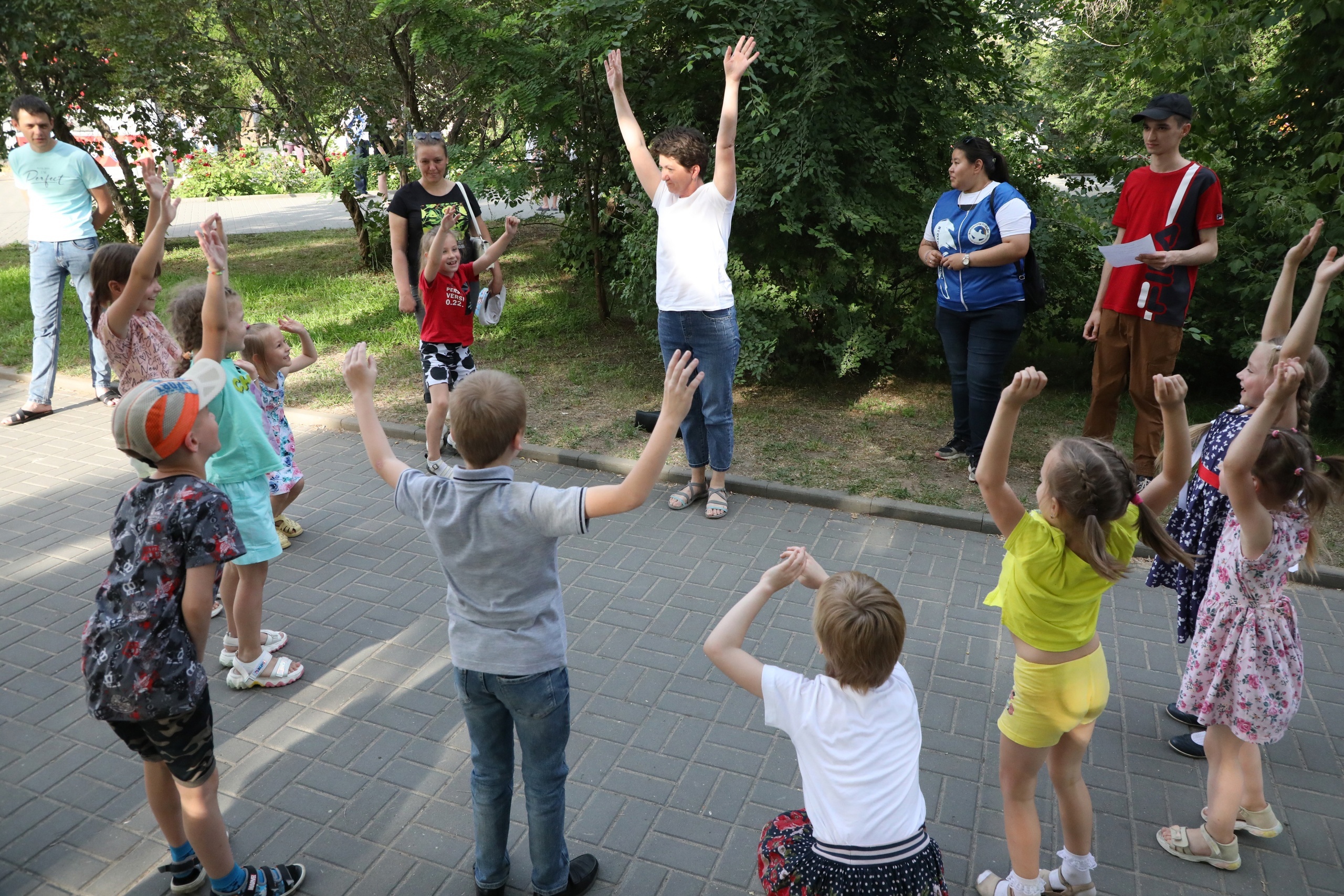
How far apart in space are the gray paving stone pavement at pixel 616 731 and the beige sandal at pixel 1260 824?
4cm

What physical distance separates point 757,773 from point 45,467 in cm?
574

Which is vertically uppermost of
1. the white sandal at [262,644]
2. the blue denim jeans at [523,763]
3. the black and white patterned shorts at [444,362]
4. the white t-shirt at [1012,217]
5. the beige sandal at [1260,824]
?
the white t-shirt at [1012,217]

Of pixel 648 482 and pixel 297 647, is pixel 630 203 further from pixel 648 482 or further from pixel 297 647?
pixel 648 482

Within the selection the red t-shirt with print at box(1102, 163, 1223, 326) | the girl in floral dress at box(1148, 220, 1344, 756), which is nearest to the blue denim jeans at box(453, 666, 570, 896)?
the girl in floral dress at box(1148, 220, 1344, 756)

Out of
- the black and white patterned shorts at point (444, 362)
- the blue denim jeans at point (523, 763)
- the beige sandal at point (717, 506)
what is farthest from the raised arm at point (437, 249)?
the blue denim jeans at point (523, 763)

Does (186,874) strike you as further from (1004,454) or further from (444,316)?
(444,316)

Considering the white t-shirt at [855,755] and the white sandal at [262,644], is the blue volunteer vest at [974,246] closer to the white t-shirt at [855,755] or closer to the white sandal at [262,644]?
the white t-shirt at [855,755]

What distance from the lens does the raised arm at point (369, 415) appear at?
2740mm

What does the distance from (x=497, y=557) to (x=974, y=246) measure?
4398 mm

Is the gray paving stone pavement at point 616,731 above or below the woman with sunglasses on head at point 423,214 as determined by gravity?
below

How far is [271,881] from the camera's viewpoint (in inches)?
119

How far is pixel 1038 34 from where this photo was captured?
7750mm

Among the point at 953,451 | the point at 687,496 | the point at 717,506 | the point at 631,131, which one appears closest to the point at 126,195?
the point at 631,131

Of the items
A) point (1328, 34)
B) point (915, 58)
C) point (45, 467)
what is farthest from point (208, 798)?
point (1328, 34)
